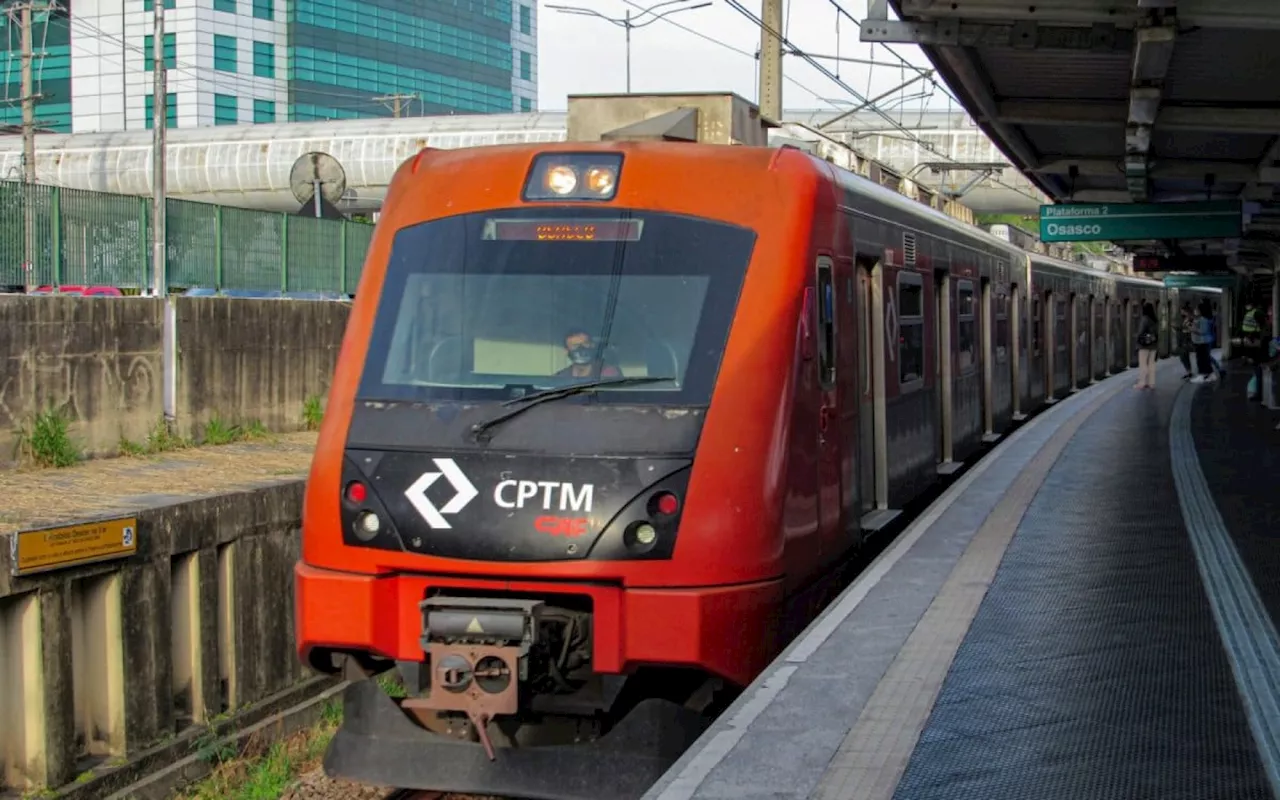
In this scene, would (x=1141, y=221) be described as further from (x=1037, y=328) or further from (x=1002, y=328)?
(x=1002, y=328)

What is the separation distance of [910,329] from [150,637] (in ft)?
18.1

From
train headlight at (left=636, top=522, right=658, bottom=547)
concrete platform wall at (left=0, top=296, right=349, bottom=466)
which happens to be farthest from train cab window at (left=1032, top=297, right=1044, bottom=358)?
train headlight at (left=636, top=522, right=658, bottom=547)

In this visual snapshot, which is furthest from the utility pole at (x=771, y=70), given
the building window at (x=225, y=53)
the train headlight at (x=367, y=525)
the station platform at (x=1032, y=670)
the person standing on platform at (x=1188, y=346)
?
the building window at (x=225, y=53)

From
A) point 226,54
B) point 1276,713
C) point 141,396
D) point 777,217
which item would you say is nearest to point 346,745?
point 777,217

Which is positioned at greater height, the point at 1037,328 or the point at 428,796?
the point at 1037,328

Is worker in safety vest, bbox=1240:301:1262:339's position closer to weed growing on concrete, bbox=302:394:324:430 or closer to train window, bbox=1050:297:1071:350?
train window, bbox=1050:297:1071:350

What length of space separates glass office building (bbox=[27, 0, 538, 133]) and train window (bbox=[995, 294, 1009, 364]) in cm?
4388

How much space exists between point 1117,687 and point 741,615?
155cm

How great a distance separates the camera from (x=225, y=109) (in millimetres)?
64500

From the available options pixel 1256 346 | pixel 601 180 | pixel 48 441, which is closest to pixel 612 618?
pixel 601 180

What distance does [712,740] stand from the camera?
5.11 meters

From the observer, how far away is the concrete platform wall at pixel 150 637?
30.4 ft

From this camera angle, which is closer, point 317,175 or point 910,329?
point 910,329

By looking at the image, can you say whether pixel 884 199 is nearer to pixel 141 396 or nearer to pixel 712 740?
pixel 712 740
